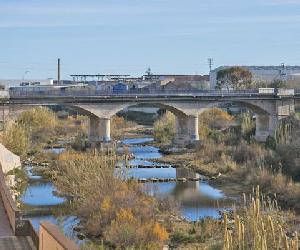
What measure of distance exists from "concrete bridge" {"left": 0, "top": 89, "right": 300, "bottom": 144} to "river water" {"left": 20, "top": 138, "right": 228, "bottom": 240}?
27.8 ft

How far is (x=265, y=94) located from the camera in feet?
201

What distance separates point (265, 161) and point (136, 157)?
44.3ft

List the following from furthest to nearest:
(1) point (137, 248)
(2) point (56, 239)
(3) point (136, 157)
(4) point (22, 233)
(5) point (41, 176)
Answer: (3) point (136, 157) → (5) point (41, 176) → (1) point (137, 248) → (4) point (22, 233) → (2) point (56, 239)

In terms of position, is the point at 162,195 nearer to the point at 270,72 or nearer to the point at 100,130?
the point at 100,130

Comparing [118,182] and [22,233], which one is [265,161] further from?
[22,233]

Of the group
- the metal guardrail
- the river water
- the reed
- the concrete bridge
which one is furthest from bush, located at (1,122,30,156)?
the reed

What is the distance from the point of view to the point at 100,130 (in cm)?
5797

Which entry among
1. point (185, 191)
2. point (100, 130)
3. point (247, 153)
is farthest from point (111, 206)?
point (100, 130)

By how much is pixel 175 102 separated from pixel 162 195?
25819mm

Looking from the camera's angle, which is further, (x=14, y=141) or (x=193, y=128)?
(x=193, y=128)

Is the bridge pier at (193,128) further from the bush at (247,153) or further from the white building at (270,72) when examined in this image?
the white building at (270,72)

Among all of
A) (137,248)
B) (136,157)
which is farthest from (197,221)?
(136,157)

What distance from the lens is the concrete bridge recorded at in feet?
181

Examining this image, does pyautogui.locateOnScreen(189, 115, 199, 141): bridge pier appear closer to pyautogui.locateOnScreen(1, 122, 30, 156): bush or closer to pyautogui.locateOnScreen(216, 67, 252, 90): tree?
pyautogui.locateOnScreen(1, 122, 30, 156): bush
